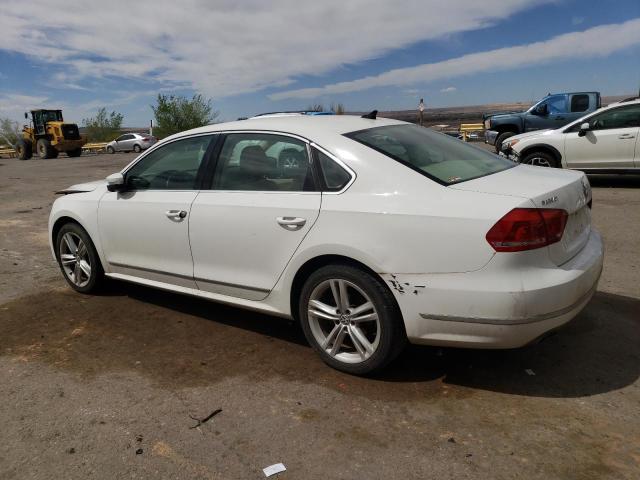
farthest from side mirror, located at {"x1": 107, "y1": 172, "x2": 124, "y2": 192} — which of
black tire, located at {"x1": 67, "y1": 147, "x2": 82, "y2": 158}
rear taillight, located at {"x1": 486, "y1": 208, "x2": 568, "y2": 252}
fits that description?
black tire, located at {"x1": 67, "y1": 147, "x2": 82, "y2": 158}

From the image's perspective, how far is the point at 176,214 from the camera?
3.97 m

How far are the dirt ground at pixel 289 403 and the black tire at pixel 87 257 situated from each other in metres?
0.47

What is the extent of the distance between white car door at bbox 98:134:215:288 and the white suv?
832 centimetres

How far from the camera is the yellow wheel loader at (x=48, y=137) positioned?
A: 31.7 m

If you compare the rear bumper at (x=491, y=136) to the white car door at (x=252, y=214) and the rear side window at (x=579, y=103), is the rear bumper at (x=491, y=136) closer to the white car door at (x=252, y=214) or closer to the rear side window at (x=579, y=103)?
the rear side window at (x=579, y=103)

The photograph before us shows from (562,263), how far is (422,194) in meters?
0.85

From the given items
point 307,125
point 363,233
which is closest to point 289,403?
point 363,233

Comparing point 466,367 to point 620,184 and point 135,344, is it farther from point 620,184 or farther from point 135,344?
point 620,184

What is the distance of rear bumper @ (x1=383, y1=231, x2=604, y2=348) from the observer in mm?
2719

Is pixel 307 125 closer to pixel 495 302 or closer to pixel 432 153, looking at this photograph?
pixel 432 153

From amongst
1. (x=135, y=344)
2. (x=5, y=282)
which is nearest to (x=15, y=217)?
(x=5, y=282)

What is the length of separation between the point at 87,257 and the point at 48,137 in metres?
31.0

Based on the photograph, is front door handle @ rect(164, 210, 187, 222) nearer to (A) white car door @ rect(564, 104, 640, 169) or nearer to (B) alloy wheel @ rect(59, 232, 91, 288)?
(B) alloy wheel @ rect(59, 232, 91, 288)

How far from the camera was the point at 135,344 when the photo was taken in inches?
156
